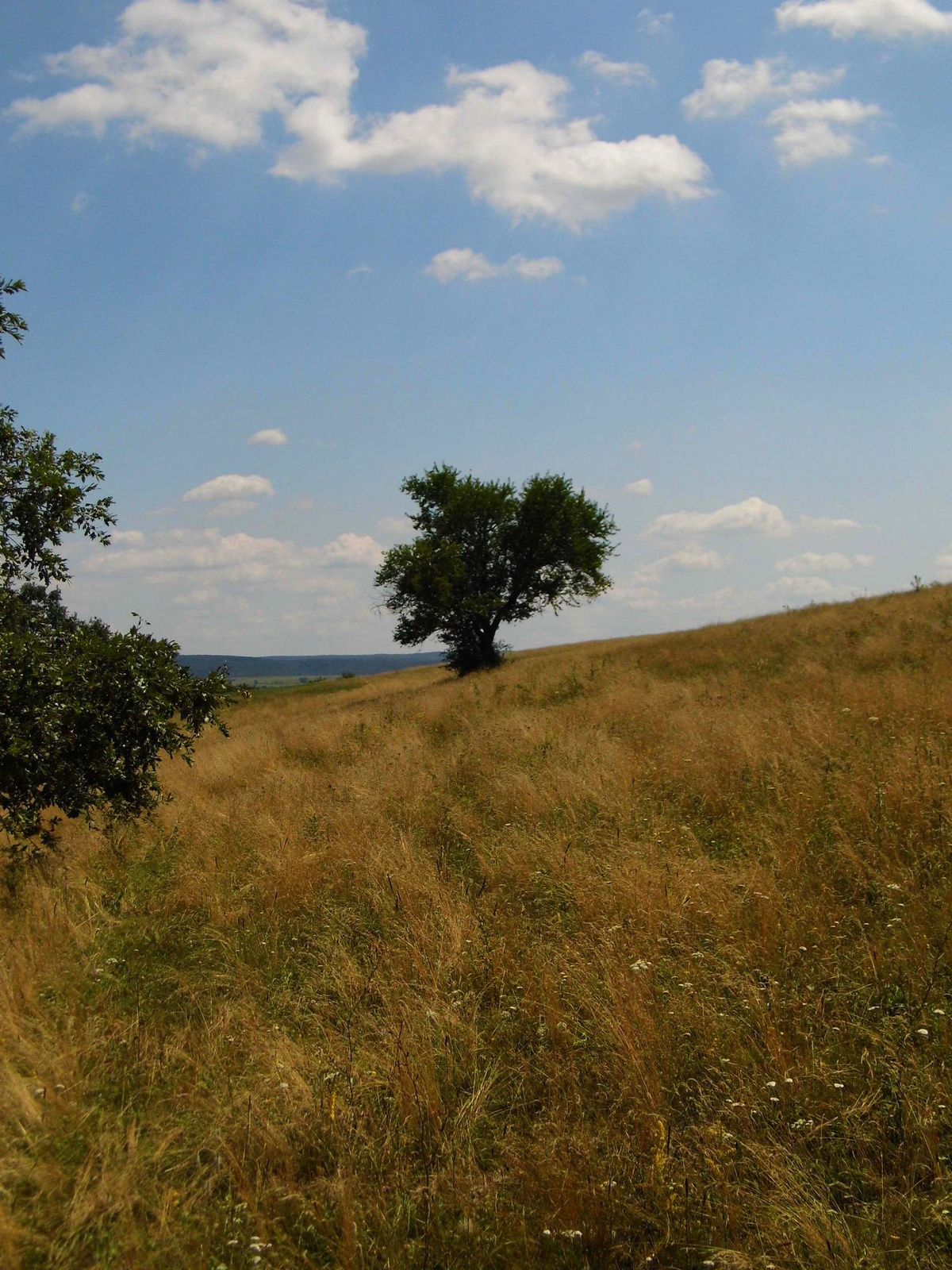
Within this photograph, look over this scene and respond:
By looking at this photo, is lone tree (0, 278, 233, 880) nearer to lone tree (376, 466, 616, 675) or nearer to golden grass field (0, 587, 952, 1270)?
golden grass field (0, 587, 952, 1270)

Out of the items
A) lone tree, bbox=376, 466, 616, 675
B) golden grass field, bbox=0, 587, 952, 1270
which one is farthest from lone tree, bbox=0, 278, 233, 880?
lone tree, bbox=376, 466, 616, 675

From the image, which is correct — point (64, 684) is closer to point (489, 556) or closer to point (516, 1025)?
point (516, 1025)

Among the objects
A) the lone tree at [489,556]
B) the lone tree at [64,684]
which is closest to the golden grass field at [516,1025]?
the lone tree at [64,684]

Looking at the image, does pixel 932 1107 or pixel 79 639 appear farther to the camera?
pixel 79 639

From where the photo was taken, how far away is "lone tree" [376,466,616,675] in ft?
104

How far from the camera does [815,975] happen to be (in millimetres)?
4445

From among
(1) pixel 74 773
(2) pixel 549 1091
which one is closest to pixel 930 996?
(2) pixel 549 1091

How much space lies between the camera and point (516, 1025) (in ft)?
14.5

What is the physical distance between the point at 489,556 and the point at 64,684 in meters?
27.5

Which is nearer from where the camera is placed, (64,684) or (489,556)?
(64,684)

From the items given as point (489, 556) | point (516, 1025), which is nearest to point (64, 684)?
point (516, 1025)

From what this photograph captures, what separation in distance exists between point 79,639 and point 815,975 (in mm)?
6593

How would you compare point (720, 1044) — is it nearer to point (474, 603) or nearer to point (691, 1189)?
point (691, 1189)

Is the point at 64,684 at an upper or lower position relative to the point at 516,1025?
upper
